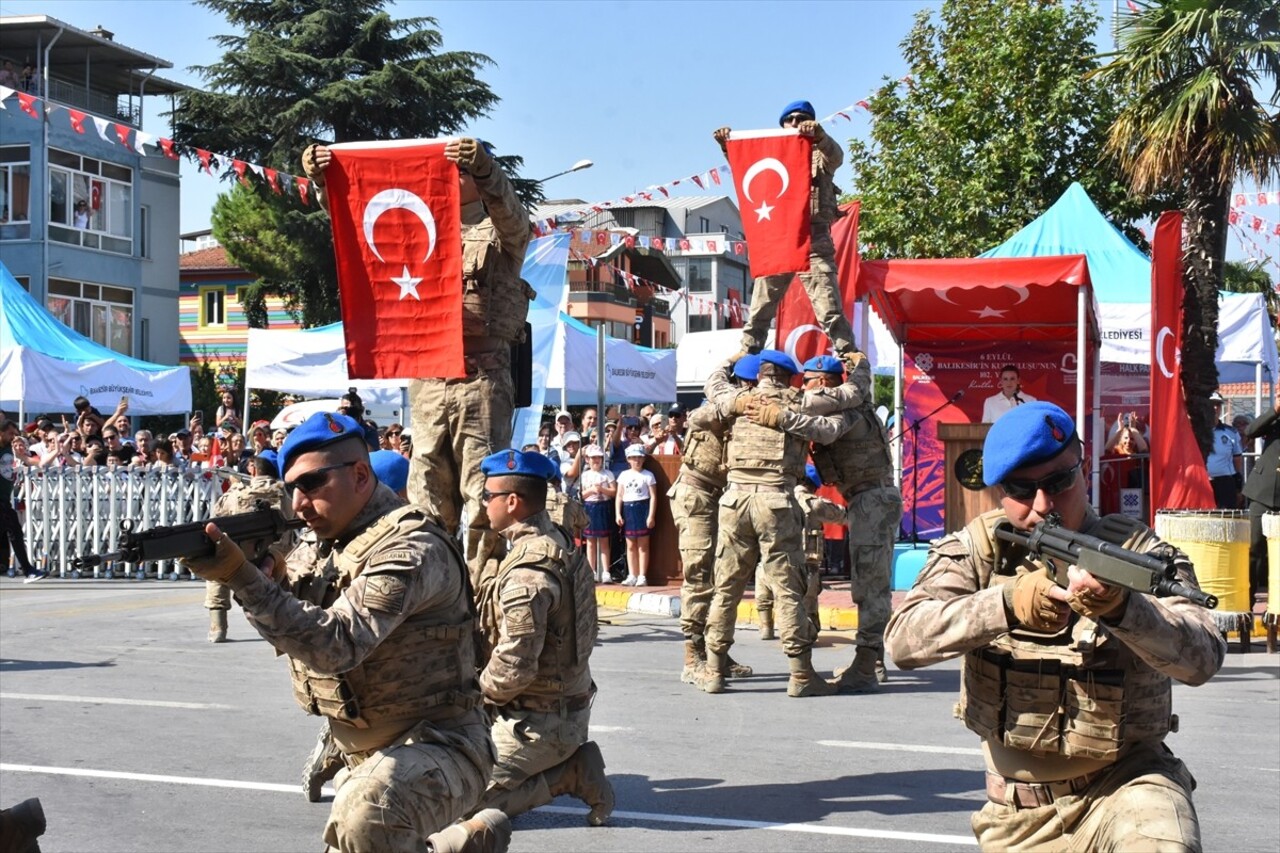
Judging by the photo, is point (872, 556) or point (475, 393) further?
point (872, 556)

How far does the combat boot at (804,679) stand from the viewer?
955cm

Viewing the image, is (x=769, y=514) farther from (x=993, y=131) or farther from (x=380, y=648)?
(x=993, y=131)

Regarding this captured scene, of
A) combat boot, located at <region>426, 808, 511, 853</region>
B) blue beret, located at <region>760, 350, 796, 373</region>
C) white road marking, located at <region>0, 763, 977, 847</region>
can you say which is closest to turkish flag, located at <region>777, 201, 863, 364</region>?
blue beret, located at <region>760, 350, 796, 373</region>

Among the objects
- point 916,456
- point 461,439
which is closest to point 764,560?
point 461,439

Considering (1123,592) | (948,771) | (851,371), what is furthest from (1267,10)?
(1123,592)

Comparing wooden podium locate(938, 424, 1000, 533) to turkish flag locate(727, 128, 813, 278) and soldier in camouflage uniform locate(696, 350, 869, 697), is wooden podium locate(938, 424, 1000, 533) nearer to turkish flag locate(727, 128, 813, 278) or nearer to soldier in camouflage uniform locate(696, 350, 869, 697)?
turkish flag locate(727, 128, 813, 278)

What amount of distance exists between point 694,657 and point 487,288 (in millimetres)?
3106

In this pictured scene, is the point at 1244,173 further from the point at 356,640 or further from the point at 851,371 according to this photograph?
the point at 356,640

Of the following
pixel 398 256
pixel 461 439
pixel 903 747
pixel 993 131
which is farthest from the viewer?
pixel 993 131

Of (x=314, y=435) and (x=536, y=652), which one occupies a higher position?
(x=314, y=435)

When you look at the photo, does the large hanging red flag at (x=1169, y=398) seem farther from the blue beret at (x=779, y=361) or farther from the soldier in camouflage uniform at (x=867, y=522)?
the blue beret at (x=779, y=361)

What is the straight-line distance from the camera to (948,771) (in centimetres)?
757

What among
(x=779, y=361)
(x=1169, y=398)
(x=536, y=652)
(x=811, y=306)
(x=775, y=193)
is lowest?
(x=536, y=652)

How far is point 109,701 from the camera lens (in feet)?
30.7
